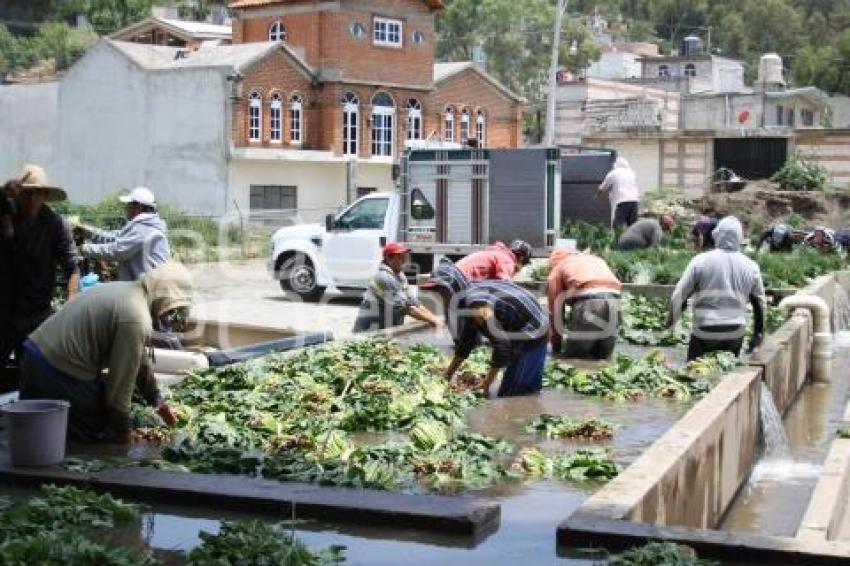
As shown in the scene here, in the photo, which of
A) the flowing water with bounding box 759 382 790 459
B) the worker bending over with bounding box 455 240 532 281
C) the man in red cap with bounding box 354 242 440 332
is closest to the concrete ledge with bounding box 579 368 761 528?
the flowing water with bounding box 759 382 790 459

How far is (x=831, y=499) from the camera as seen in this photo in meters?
8.74

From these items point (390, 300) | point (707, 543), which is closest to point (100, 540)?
point (707, 543)

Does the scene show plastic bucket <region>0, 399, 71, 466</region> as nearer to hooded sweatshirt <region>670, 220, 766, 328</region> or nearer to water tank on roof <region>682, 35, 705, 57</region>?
hooded sweatshirt <region>670, 220, 766, 328</region>

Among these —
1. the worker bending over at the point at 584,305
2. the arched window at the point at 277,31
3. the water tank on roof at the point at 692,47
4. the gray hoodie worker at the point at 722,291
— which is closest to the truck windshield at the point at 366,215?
the worker bending over at the point at 584,305

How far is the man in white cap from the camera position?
1163 centimetres

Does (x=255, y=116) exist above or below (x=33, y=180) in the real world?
above

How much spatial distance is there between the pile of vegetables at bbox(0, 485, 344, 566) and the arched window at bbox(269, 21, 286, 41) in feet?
139

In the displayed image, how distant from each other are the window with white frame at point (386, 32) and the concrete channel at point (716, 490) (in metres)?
34.7

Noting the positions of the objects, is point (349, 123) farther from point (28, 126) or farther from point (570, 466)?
point (570, 466)

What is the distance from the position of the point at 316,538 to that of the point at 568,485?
2439 mm

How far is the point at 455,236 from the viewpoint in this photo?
24.0 metres

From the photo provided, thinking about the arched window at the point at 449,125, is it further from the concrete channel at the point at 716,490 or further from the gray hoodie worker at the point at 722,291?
the gray hoodie worker at the point at 722,291

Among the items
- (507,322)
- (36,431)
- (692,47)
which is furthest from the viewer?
(692,47)

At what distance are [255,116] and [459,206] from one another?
69.7 feet
